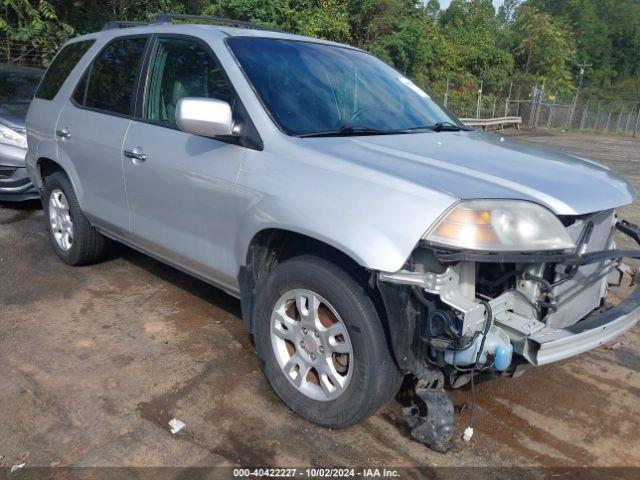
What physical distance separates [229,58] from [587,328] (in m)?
Result: 2.31

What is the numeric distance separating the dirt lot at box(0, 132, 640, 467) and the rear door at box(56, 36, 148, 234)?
2.40 feet

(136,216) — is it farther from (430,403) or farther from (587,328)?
(587,328)

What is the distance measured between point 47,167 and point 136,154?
170 cm

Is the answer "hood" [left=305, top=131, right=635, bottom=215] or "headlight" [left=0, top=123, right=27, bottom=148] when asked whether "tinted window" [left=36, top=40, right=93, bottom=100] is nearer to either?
Result: "headlight" [left=0, top=123, right=27, bottom=148]

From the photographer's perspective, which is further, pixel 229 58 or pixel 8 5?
pixel 8 5

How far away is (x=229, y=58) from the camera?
11.1ft

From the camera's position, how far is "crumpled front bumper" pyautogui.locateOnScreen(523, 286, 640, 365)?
2480 millimetres

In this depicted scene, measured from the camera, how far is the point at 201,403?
3137mm

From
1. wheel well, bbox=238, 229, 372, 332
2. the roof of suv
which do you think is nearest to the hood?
wheel well, bbox=238, 229, 372, 332

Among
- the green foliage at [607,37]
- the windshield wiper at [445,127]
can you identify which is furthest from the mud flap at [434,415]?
the green foliage at [607,37]

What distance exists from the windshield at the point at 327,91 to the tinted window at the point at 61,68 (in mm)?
1905

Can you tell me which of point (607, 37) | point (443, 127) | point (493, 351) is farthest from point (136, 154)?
point (607, 37)

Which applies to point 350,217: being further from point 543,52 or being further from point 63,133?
point 543,52

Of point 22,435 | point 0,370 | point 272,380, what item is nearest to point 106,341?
point 0,370
